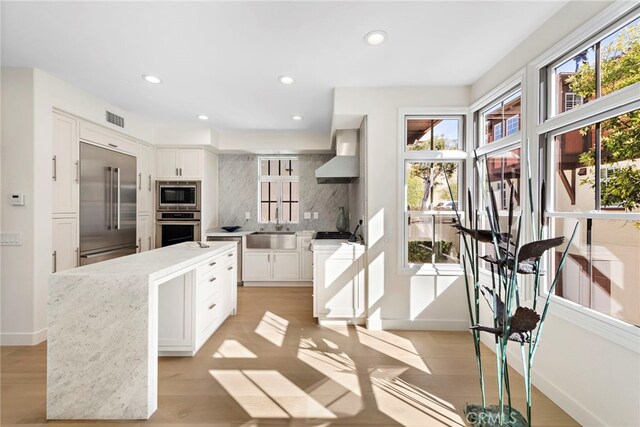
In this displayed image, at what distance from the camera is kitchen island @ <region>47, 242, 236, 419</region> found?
1688 millimetres

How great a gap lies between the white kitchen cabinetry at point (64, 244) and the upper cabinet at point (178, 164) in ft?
5.70

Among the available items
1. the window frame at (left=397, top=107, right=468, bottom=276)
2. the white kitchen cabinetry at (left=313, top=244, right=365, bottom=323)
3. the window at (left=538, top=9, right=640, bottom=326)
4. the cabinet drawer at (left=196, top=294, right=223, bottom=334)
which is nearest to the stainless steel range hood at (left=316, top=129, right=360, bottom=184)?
the window frame at (left=397, top=107, right=468, bottom=276)

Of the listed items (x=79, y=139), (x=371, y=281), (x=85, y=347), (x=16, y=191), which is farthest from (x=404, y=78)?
(x=16, y=191)

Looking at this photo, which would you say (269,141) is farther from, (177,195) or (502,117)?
(502,117)

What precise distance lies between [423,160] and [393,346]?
198 cm

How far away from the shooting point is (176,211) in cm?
473

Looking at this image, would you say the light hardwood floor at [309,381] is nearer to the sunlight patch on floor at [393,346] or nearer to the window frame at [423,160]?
the sunlight patch on floor at [393,346]

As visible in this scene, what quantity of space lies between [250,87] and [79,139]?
2.05 meters

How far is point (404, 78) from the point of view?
9.56 ft

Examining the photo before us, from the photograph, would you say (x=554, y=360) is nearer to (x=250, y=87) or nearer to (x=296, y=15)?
(x=296, y=15)

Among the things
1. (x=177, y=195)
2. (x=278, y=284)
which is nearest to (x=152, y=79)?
(x=177, y=195)

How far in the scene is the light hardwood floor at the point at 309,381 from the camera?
1767mm

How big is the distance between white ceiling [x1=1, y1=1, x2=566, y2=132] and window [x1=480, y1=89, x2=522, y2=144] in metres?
0.37
